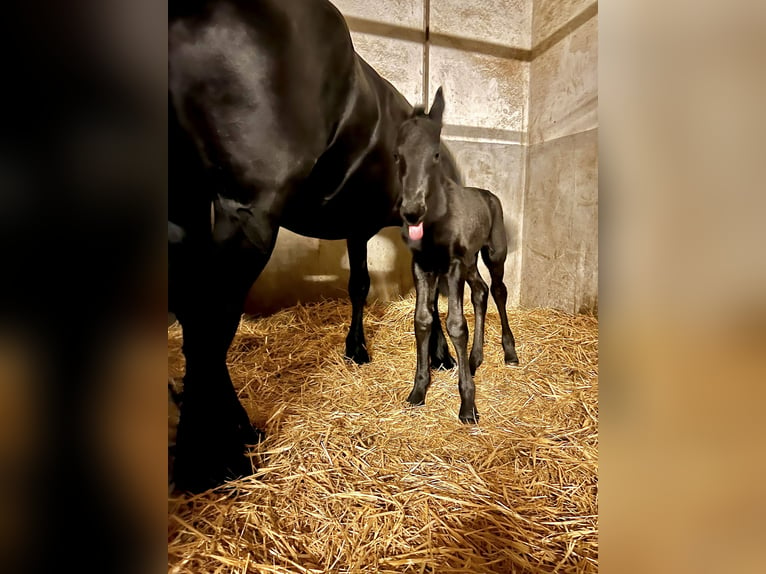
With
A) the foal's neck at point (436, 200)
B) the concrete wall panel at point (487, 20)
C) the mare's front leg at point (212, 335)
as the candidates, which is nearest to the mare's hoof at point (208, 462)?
the mare's front leg at point (212, 335)

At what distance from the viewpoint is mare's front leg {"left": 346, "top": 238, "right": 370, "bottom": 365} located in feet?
8.55

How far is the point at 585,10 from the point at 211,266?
3.54m

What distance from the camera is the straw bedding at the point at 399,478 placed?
944 mm

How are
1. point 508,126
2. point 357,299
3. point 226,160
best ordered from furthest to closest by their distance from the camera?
point 508,126 < point 357,299 < point 226,160

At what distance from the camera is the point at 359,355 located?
8.54 ft

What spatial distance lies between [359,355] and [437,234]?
113cm

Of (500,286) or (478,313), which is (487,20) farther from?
(478,313)

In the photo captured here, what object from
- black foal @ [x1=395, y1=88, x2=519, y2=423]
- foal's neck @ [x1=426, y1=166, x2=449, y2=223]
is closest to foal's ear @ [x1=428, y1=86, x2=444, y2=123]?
black foal @ [x1=395, y1=88, x2=519, y2=423]

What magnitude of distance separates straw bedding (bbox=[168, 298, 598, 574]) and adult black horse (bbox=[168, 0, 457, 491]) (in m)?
0.14

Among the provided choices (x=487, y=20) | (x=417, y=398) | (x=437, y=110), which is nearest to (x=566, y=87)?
(x=487, y=20)

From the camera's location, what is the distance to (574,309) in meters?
3.31
